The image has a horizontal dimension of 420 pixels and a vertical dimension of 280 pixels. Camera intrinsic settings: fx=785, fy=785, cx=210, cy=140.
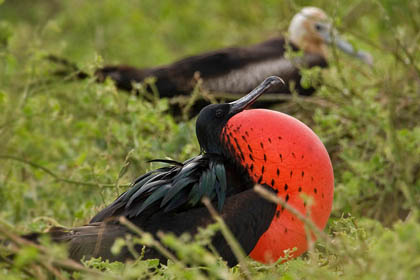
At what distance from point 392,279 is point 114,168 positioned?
2.27 m

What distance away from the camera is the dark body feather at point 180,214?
2.47m

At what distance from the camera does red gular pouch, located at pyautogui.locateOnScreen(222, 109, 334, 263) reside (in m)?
2.57

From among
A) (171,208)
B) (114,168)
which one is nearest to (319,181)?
(171,208)

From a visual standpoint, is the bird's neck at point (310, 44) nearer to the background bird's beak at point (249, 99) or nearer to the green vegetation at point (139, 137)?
the green vegetation at point (139, 137)

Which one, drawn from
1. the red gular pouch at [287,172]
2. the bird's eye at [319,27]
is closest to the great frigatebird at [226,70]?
the bird's eye at [319,27]

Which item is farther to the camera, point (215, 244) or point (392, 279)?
point (215, 244)

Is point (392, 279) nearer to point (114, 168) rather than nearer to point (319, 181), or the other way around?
point (319, 181)

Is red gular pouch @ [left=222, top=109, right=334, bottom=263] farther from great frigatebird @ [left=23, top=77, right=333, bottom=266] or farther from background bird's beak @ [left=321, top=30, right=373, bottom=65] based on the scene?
background bird's beak @ [left=321, top=30, right=373, bottom=65]

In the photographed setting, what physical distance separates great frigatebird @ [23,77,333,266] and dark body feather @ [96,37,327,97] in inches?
94.3

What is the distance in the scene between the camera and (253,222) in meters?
2.53

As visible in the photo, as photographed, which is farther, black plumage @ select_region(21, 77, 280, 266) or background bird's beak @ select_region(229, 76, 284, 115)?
Answer: background bird's beak @ select_region(229, 76, 284, 115)

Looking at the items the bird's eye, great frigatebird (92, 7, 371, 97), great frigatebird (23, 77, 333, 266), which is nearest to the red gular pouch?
great frigatebird (23, 77, 333, 266)

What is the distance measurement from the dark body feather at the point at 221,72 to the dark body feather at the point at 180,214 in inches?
98.8

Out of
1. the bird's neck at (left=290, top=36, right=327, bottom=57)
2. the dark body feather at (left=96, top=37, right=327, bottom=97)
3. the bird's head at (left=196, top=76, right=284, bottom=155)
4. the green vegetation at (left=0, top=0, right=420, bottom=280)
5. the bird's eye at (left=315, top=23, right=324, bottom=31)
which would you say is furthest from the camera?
the bird's eye at (left=315, top=23, right=324, bottom=31)
